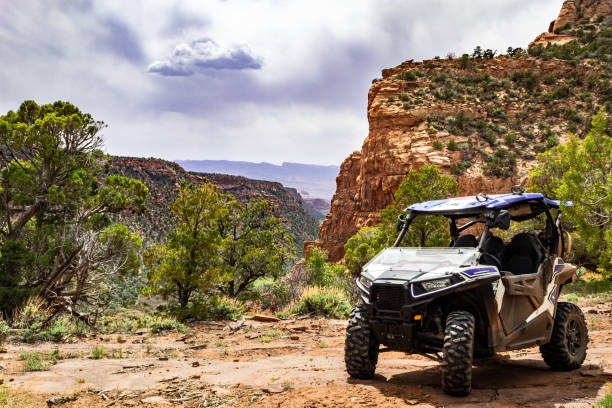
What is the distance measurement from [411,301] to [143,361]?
530cm

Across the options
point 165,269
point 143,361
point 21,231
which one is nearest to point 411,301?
point 143,361

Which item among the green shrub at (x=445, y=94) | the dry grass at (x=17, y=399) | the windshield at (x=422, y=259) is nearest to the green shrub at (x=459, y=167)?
the green shrub at (x=445, y=94)

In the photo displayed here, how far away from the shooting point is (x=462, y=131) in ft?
163

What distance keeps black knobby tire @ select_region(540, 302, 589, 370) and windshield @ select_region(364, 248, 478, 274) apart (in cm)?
191

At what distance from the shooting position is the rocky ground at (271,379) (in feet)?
16.3

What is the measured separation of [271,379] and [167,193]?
77.5 meters

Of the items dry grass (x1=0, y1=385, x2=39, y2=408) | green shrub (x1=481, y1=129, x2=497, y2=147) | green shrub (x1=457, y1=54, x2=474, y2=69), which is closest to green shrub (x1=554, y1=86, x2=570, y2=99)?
green shrub (x1=481, y1=129, x2=497, y2=147)

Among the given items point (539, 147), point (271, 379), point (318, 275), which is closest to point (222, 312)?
point (318, 275)

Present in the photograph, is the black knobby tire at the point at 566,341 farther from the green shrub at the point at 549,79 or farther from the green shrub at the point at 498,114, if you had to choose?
the green shrub at the point at 549,79

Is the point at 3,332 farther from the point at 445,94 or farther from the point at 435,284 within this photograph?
the point at 445,94

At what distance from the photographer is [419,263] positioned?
18.9 feet

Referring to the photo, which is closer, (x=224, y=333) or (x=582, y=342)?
(x=582, y=342)

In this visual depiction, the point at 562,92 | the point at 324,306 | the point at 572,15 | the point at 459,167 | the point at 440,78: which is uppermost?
the point at 572,15

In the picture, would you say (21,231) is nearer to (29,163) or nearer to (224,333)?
(29,163)
